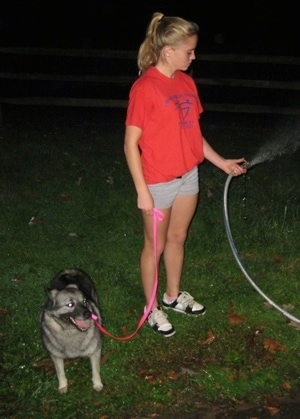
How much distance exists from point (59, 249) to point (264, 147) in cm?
496

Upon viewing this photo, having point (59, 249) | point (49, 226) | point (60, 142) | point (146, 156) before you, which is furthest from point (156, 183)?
point (60, 142)

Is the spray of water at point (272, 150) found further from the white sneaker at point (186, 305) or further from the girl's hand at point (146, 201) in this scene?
the girl's hand at point (146, 201)

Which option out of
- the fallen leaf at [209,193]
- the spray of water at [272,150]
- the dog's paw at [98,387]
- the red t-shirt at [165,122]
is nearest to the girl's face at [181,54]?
the red t-shirt at [165,122]

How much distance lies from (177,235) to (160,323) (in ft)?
2.23

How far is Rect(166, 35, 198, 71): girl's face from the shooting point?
3.50 m

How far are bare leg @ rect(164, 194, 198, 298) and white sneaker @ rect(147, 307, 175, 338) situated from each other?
259mm

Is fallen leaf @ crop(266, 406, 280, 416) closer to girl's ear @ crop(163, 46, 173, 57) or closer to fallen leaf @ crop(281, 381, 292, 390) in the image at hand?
fallen leaf @ crop(281, 381, 292, 390)

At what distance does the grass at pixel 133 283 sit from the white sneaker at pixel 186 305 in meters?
0.06

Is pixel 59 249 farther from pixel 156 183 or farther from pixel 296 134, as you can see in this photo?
pixel 296 134

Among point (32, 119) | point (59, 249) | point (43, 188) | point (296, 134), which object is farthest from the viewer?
point (32, 119)

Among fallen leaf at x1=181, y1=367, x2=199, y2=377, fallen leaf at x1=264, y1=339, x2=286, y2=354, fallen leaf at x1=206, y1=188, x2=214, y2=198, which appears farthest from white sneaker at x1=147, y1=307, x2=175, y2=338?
fallen leaf at x1=206, y1=188, x2=214, y2=198

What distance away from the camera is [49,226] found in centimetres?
628

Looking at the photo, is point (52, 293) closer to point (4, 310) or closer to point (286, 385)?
point (4, 310)

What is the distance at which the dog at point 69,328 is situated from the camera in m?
3.48
